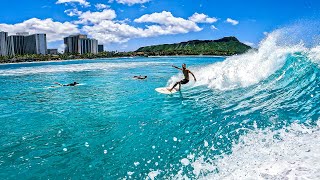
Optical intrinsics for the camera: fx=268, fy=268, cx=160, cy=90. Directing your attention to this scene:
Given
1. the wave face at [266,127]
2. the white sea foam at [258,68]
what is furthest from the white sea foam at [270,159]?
the white sea foam at [258,68]

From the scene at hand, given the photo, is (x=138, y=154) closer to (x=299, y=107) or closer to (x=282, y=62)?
(x=299, y=107)

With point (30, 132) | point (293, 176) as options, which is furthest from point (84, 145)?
point (293, 176)

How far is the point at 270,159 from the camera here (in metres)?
6.09

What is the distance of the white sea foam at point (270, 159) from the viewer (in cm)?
527

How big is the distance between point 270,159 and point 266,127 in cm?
238

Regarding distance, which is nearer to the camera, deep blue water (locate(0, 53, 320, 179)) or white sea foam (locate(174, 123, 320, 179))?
white sea foam (locate(174, 123, 320, 179))

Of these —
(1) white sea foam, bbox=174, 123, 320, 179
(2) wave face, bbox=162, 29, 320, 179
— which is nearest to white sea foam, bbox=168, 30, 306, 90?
(2) wave face, bbox=162, 29, 320, 179

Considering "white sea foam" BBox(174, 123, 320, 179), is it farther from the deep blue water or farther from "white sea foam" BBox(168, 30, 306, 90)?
"white sea foam" BBox(168, 30, 306, 90)

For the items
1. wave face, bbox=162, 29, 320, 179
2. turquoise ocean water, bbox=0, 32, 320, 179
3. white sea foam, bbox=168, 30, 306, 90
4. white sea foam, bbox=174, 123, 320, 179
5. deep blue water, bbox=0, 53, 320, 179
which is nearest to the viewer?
white sea foam, bbox=174, 123, 320, 179

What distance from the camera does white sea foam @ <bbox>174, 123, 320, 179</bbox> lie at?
527 centimetres

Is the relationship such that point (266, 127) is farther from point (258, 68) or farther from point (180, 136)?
point (258, 68)

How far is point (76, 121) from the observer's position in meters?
11.6

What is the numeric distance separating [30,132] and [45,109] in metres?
4.84

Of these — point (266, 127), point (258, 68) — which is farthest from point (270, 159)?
point (258, 68)
